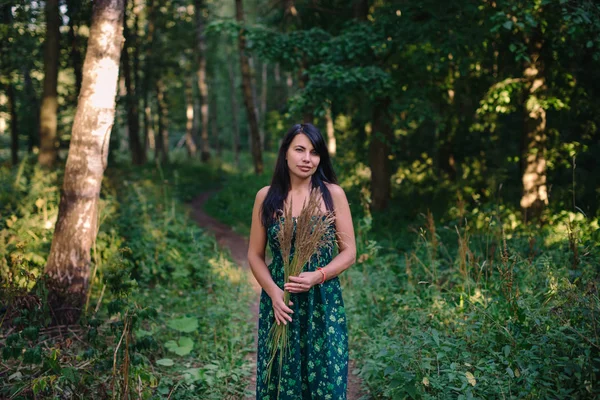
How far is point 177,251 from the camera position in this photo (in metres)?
7.98

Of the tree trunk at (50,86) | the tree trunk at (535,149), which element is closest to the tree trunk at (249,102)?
the tree trunk at (50,86)

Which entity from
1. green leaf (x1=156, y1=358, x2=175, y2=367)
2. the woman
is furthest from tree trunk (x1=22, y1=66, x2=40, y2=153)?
the woman

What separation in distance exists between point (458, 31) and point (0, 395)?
850 centimetres

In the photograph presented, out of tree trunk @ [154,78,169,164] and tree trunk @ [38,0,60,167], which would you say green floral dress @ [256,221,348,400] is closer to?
tree trunk @ [38,0,60,167]

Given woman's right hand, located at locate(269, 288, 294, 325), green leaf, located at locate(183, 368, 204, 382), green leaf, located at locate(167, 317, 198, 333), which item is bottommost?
green leaf, located at locate(183, 368, 204, 382)

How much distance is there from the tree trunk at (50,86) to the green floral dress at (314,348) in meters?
9.94

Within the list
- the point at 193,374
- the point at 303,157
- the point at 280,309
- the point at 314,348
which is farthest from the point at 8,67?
the point at 314,348

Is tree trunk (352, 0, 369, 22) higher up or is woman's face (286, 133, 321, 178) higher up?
tree trunk (352, 0, 369, 22)

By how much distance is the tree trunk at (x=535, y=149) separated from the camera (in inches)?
323

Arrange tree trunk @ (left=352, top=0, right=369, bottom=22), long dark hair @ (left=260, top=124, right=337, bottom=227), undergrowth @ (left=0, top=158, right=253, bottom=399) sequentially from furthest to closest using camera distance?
tree trunk @ (left=352, top=0, right=369, bottom=22)
undergrowth @ (left=0, top=158, right=253, bottom=399)
long dark hair @ (left=260, top=124, right=337, bottom=227)

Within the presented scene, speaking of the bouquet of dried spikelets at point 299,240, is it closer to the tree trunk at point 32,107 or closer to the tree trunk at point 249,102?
the tree trunk at point 249,102

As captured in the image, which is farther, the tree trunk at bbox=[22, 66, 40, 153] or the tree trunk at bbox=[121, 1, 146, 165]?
the tree trunk at bbox=[121, 1, 146, 165]

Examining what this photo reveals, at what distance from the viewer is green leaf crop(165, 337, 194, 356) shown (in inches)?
199

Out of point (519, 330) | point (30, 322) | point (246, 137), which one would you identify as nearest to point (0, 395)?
point (30, 322)
